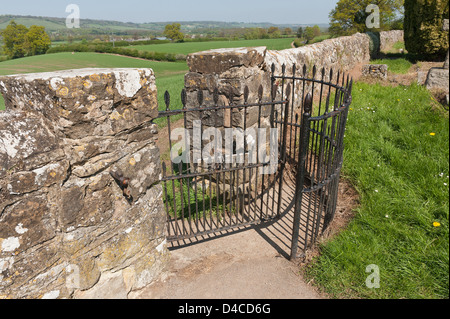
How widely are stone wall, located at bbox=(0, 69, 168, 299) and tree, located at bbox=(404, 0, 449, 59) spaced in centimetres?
1018

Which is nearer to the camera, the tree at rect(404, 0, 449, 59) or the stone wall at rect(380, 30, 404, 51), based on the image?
the tree at rect(404, 0, 449, 59)

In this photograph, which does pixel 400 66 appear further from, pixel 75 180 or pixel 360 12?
pixel 360 12

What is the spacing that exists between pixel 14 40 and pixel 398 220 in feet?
156

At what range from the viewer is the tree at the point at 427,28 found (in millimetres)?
8908

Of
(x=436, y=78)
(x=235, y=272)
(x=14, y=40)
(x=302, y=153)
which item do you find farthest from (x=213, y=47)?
(x=235, y=272)

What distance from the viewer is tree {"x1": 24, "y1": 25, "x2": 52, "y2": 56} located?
37062mm

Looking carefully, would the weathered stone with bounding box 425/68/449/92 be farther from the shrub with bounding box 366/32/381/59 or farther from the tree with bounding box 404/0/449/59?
the shrub with bounding box 366/32/381/59

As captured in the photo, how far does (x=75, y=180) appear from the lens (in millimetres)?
2262

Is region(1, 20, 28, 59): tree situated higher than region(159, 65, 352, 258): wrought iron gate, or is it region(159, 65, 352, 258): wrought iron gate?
region(1, 20, 28, 59): tree

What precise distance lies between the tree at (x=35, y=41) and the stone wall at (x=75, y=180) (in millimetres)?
44700

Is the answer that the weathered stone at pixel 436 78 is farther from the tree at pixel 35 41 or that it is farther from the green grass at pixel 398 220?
the tree at pixel 35 41

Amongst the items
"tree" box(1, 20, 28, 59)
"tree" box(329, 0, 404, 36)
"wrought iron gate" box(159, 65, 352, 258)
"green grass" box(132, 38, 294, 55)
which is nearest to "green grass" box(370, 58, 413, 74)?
"wrought iron gate" box(159, 65, 352, 258)
